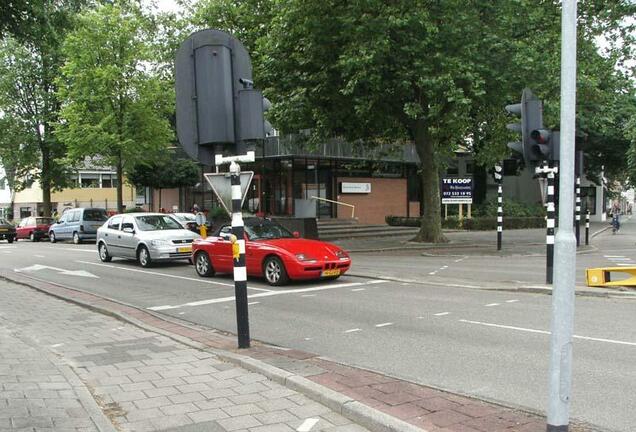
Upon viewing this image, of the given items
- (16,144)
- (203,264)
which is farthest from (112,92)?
(203,264)

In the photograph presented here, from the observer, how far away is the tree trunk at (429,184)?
22250mm

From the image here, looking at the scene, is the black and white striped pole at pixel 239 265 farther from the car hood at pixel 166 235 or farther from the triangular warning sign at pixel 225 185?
the car hood at pixel 166 235

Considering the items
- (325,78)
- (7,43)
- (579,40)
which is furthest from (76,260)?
(7,43)

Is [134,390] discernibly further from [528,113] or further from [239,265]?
[528,113]

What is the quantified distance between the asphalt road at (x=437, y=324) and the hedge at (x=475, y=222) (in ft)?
57.6

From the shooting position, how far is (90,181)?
62.8m

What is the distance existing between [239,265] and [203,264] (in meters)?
8.19

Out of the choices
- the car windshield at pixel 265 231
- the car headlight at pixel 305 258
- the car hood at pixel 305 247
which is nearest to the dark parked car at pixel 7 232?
the car windshield at pixel 265 231

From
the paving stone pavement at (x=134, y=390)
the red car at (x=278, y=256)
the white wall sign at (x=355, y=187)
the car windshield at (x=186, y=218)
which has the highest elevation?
the white wall sign at (x=355, y=187)

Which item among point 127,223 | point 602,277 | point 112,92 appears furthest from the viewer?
point 112,92

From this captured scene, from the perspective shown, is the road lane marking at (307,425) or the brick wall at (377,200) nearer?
the road lane marking at (307,425)

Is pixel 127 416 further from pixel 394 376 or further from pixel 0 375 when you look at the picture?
pixel 394 376

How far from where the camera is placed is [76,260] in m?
20.2

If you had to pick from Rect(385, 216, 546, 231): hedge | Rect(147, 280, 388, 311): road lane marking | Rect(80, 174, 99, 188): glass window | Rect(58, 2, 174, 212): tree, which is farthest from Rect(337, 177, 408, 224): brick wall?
Rect(80, 174, 99, 188): glass window
